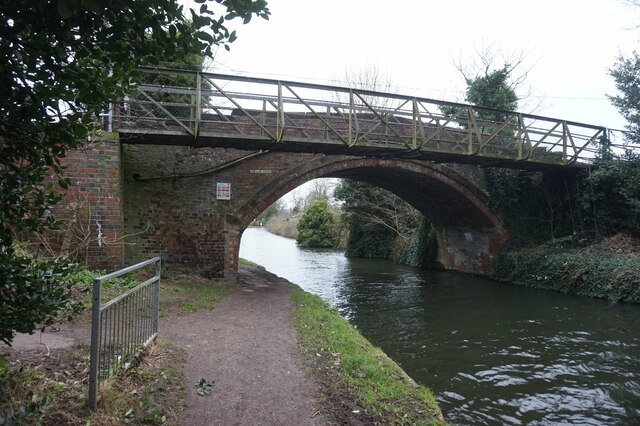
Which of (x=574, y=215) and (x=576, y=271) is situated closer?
(x=576, y=271)

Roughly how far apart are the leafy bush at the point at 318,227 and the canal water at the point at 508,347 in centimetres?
2065

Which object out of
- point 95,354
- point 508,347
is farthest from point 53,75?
point 508,347

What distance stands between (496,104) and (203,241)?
13509mm

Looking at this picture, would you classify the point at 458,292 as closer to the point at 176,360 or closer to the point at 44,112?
the point at 176,360

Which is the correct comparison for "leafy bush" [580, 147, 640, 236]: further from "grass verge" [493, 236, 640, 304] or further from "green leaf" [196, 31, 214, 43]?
"green leaf" [196, 31, 214, 43]

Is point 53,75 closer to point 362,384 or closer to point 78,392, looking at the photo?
point 78,392

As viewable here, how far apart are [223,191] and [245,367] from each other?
7.01 m

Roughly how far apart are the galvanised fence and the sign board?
6437mm

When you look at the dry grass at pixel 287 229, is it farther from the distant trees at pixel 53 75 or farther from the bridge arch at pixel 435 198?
the distant trees at pixel 53 75

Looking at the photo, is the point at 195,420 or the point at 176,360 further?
the point at 176,360

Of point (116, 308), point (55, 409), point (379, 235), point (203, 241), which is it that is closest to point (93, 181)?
point (203, 241)

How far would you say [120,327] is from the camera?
3.92 meters

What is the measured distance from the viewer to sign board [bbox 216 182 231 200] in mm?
11250

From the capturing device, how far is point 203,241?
1112 cm
